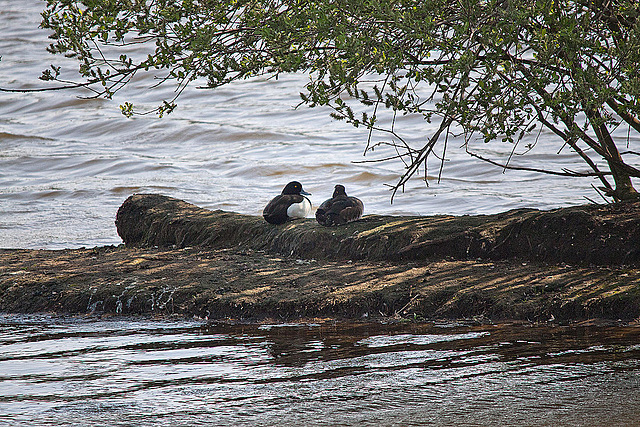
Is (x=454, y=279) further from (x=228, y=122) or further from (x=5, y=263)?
(x=228, y=122)

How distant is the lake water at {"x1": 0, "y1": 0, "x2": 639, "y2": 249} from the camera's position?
16.0 metres

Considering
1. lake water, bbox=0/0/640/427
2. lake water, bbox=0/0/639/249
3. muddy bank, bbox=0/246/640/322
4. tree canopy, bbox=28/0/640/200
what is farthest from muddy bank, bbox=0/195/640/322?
lake water, bbox=0/0/639/249

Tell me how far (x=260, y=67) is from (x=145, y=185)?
11827 mm

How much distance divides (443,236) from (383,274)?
93cm

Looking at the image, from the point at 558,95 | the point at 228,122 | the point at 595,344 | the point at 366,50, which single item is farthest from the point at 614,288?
the point at 228,122

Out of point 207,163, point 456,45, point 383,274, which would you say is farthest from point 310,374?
point 207,163

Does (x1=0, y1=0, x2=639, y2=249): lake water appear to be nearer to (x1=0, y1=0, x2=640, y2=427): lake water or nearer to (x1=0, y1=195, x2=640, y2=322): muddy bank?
(x1=0, y1=0, x2=640, y2=427): lake water

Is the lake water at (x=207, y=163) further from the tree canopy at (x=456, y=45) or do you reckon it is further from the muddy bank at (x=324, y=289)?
the tree canopy at (x=456, y=45)

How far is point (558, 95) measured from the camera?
18.8 ft

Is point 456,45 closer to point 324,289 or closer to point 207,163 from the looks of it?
point 324,289

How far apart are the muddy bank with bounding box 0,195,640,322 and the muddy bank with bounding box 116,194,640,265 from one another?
0.04 feet

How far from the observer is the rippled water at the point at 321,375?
4418mm

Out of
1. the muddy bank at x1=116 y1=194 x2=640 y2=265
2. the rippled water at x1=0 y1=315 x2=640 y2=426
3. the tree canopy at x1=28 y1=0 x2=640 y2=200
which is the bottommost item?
the rippled water at x1=0 y1=315 x2=640 y2=426

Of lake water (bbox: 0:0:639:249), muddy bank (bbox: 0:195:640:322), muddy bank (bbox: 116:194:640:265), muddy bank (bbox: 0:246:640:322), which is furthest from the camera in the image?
lake water (bbox: 0:0:639:249)
